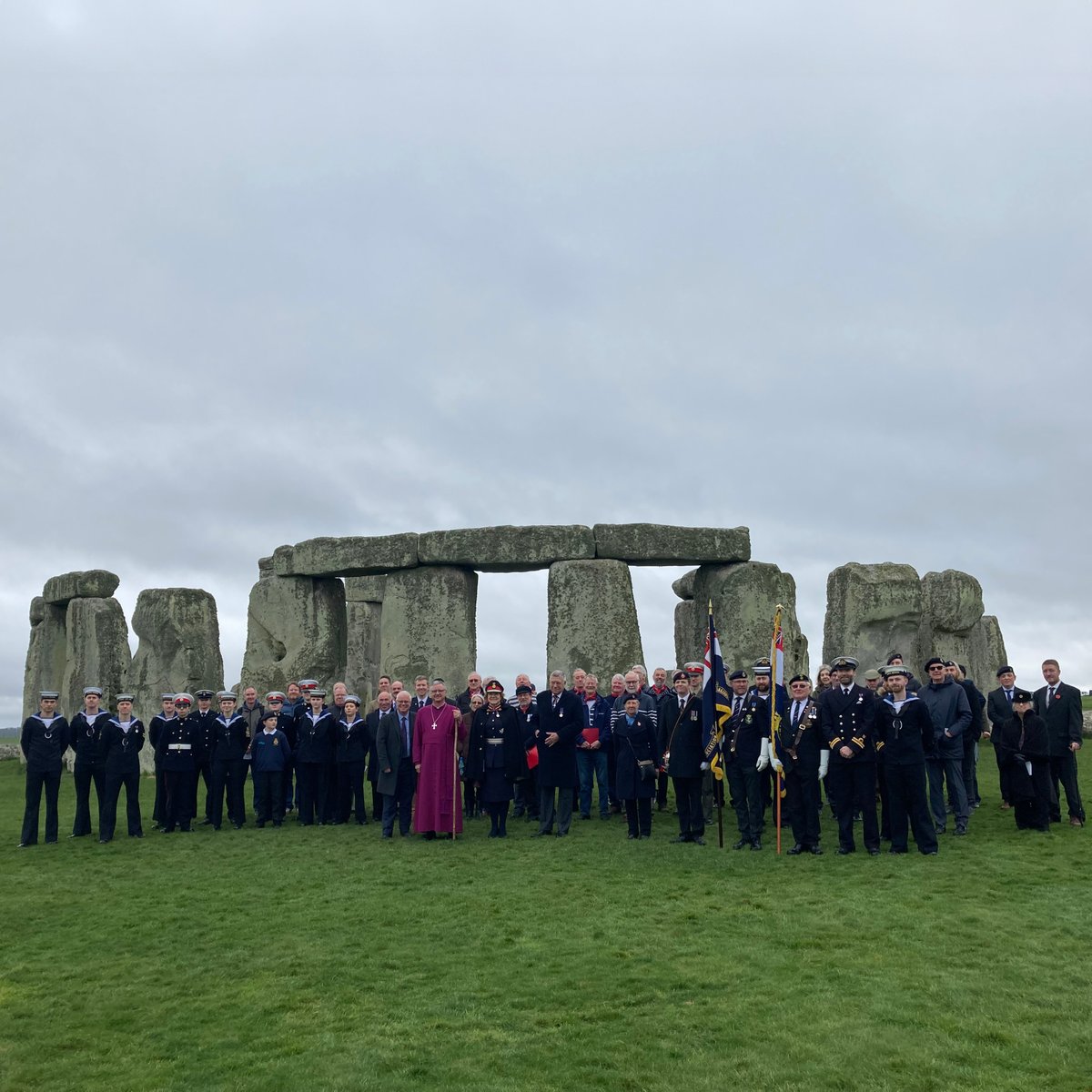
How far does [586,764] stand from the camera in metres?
13.0

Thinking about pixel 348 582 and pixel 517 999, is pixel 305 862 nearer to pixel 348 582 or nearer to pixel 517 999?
pixel 517 999

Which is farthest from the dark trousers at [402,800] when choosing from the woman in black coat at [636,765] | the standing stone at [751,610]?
the standing stone at [751,610]

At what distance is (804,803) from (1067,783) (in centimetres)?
331

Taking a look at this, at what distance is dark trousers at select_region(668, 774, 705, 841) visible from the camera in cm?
1091

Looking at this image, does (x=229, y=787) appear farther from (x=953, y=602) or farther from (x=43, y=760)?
(x=953, y=602)

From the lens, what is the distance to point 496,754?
39.2 feet

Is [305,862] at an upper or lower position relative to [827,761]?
lower

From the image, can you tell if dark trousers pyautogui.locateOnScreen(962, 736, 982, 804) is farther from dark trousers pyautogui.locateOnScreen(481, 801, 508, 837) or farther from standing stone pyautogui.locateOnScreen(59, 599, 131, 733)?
standing stone pyautogui.locateOnScreen(59, 599, 131, 733)

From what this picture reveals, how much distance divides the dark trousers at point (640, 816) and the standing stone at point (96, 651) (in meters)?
12.9

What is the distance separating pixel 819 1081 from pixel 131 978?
13.7 feet

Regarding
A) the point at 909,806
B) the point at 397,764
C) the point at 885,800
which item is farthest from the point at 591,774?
the point at 909,806

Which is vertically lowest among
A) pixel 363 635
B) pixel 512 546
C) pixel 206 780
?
pixel 206 780

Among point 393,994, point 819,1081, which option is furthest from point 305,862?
point 819,1081

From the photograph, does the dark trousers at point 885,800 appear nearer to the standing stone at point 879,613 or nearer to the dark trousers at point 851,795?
the dark trousers at point 851,795
